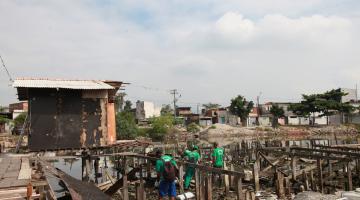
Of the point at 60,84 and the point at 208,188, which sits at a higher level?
the point at 60,84

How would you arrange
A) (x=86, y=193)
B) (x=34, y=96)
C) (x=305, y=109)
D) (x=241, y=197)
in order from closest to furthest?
(x=86, y=193)
(x=241, y=197)
(x=34, y=96)
(x=305, y=109)

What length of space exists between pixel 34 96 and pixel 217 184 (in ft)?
32.9

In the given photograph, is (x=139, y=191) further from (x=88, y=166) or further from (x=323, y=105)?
(x=323, y=105)

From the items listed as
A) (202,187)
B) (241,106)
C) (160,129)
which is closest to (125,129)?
(160,129)

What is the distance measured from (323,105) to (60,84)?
4677cm

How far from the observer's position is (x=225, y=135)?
2409 inches

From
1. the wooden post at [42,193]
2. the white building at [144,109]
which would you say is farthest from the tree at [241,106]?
the wooden post at [42,193]

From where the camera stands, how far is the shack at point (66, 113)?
17562mm

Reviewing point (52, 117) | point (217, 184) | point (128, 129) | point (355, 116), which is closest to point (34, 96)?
point (52, 117)

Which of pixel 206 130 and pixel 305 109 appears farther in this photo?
pixel 206 130

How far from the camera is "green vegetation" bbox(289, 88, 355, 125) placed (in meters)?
54.8

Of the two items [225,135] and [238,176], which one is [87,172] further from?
[225,135]

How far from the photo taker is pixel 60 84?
Result: 1828 cm

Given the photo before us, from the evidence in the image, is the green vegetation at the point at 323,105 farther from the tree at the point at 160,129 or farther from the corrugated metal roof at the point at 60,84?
the corrugated metal roof at the point at 60,84
